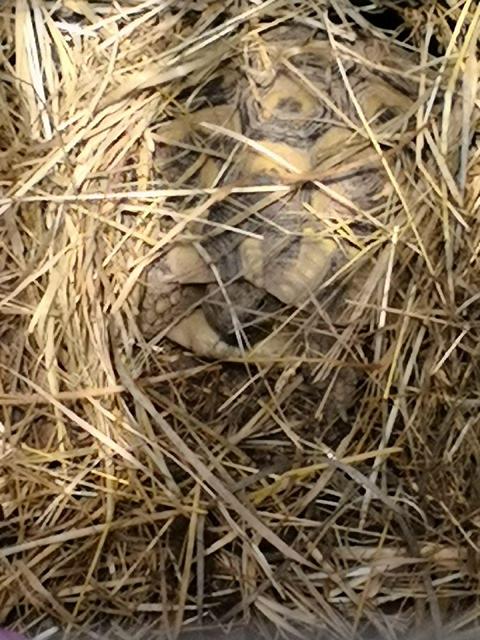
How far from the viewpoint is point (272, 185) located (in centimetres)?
140

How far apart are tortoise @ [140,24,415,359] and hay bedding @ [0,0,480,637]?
21mm

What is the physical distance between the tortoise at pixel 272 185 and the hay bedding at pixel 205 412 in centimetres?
2

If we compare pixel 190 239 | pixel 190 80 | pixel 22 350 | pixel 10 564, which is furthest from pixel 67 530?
pixel 190 80

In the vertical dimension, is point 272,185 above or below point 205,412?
above

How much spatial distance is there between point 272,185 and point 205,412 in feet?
0.81

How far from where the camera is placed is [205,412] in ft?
4.57

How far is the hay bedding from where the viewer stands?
1358 millimetres

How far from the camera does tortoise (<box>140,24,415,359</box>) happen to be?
4.57ft

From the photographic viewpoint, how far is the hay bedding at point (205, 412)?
1.36 meters

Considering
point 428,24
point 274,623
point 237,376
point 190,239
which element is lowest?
point 274,623

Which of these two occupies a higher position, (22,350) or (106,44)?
(106,44)

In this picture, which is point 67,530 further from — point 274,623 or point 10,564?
point 274,623

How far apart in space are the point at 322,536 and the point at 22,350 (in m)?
0.37

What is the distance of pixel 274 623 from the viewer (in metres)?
1.34
